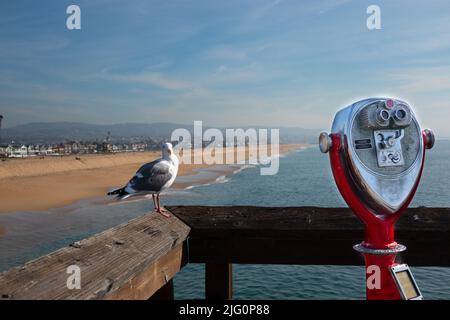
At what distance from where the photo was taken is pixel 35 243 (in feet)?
44.5

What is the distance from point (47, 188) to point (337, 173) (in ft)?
97.9

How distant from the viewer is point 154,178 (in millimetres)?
3654

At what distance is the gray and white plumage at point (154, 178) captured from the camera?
364cm

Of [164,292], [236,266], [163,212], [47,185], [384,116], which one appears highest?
[384,116]

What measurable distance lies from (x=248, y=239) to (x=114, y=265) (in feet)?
2.61

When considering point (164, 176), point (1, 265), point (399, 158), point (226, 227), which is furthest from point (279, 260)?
point (1, 265)

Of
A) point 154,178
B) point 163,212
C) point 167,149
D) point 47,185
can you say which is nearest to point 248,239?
point 163,212

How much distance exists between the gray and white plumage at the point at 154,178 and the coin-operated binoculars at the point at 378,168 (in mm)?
1841

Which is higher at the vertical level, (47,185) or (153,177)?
(153,177)

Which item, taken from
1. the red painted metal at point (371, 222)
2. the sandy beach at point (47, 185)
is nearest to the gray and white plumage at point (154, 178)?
the red painted metal at point (371, 222)

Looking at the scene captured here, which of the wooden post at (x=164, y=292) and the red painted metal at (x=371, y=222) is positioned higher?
the red painted metal at (x=371, y=222)

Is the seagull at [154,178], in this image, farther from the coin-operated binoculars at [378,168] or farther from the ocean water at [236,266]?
the coin-operated binoculars at [378,168]

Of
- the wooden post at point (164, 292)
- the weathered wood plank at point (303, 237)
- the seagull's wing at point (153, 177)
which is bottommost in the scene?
the wooden post at point (164, 292)

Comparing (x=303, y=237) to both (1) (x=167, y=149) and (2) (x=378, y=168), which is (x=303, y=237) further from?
(1) (x=167, y=149)
